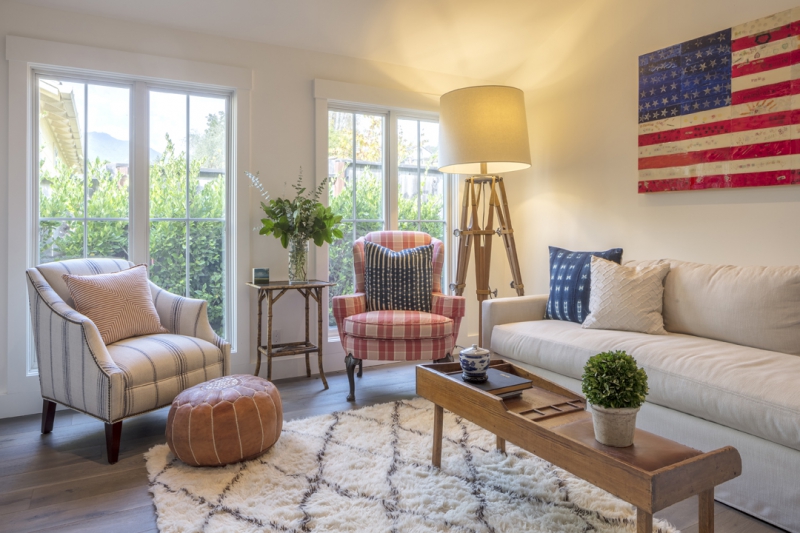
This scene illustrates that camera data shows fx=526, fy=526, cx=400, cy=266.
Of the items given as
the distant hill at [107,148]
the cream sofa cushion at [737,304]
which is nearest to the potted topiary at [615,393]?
the cream sofa cushion at [737,304]

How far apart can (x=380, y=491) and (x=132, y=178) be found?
7.99ft

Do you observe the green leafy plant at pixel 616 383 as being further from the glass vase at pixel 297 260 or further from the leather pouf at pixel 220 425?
the glass vase at pixel 297 260

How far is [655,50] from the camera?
3.24 metres

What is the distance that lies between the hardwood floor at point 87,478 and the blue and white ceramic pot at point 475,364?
2.62 feet

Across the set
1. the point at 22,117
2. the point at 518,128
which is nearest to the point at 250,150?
the point at 22,117

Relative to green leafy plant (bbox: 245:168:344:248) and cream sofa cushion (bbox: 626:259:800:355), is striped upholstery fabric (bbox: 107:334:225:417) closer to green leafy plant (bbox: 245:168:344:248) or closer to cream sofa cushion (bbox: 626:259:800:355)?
green leafy plant (bbox: 245:168:344:248)

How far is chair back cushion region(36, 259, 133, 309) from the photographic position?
264 centimetres

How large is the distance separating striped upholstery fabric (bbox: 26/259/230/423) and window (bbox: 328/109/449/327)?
1269 millimetres

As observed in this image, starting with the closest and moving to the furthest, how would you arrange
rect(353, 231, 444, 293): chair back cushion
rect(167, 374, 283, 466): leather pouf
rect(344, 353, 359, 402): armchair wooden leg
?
rect(167, 374, 283, 466): leather pouf
rect(344, 353, 359, 402): armchair wooden leg
rect(353, 231, 444, 293): chair back cushion

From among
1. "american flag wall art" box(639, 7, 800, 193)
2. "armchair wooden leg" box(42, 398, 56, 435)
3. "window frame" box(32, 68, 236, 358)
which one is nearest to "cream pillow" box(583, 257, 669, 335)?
"american flag wall art" box(639, 7, 800, 193)

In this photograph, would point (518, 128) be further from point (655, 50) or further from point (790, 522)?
point (790, 522)

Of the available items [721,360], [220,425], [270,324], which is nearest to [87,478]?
[220,425]

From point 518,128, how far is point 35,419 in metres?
3.28

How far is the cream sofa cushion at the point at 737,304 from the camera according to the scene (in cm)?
231
